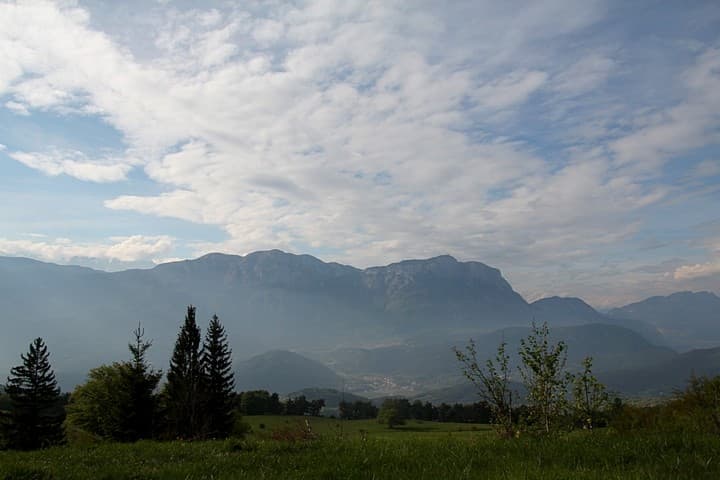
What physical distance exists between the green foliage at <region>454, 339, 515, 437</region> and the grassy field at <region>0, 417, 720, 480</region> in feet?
9.47

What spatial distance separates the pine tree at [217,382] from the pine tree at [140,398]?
14.4m

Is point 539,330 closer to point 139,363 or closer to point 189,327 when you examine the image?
point 139,363

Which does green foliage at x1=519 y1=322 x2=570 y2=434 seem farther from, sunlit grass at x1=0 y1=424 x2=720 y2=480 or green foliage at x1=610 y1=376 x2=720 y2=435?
sunlit grass at x1=0 y1=424 x2=720 y2=480

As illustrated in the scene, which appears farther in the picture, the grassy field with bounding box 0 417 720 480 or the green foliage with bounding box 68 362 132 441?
the green foliage with bounding box 68 362 132 441

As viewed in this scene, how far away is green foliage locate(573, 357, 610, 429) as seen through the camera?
13.6m

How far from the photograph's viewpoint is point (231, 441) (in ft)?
38.5

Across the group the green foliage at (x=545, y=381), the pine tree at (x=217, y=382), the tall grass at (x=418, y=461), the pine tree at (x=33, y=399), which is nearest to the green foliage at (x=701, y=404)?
the tall grass at (x=418, y=461)

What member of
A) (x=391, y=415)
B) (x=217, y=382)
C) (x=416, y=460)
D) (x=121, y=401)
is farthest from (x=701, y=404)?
(x=391, y=415)

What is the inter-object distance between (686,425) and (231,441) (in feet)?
34.0

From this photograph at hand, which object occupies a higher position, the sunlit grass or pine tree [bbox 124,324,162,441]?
the sunlit grass

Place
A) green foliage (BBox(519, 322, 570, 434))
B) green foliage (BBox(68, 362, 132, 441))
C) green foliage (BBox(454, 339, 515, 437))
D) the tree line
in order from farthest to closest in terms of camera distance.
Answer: the tree line < green foliage (BBox(68, 362, 132, 441)) < green foliage (BBox(519, 322, 570, 434)) < green foliage (BBox(454, 339, 515, 437))

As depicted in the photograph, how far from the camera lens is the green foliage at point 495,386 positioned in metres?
13.1

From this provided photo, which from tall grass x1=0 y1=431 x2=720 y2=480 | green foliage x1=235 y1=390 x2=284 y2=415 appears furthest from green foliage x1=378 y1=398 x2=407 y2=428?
tall grass x1=0 y1=431 x2=720 y2=480

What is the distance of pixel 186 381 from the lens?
7512 centimetres
